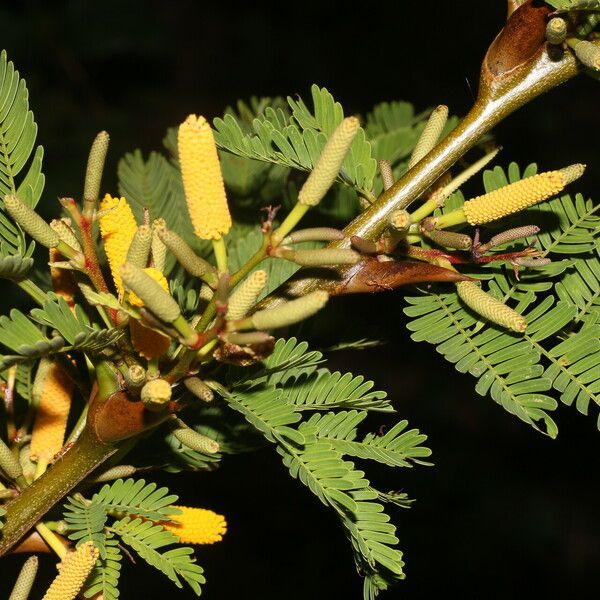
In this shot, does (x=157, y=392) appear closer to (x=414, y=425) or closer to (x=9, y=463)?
(x=9, y=463)

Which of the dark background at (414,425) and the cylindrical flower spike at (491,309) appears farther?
the dark background at (414,425)

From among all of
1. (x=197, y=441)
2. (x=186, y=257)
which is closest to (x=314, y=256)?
(x=186, y=257)

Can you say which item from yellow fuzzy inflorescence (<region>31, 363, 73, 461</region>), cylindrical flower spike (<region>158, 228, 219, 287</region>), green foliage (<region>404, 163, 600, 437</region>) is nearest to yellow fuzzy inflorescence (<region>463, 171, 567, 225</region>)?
green foliage (<region>404, 163, 600, 437</region>)

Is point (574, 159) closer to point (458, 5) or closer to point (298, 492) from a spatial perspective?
point (458, 5)

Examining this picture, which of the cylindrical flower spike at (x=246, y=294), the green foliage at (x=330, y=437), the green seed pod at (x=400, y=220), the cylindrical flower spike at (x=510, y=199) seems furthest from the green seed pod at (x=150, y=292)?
the cylindrical flower spike at (x=510, y=199)

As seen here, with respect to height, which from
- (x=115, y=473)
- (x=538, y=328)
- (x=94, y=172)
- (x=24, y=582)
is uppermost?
(x=94, y=172)

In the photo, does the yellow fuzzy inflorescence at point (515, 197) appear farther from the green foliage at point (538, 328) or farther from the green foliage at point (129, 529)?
the green foliage at point (129, 529)
